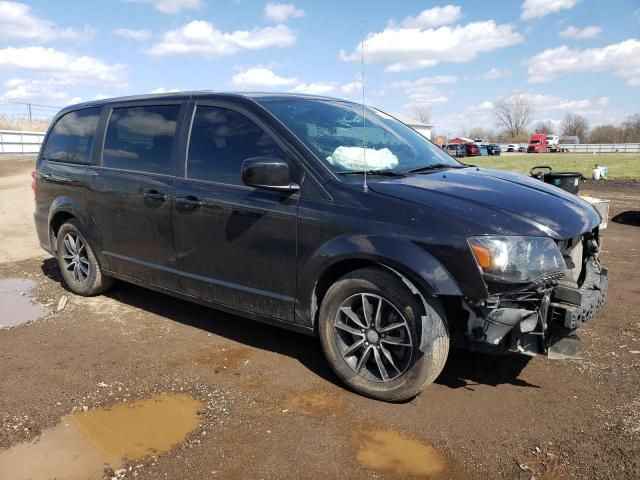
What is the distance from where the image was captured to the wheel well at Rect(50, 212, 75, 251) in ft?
18.7

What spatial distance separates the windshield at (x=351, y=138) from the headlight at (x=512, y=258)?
3.46ft

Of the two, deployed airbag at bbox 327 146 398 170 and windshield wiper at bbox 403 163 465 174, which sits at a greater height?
deployed airbag at bbox 327 146 398 170

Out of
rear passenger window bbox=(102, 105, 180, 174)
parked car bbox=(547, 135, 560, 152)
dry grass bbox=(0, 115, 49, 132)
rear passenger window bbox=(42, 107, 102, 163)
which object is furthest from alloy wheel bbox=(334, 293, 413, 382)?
parked car bbox=(547, 135, 560, 152)

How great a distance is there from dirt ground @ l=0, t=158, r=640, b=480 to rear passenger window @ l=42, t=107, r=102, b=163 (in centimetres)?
156

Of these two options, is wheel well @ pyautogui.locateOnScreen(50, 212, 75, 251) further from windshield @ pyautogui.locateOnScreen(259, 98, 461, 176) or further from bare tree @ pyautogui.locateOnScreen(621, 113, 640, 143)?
bare tree @ pyautogui.locateOnScreen(621, 113, 640, 143)

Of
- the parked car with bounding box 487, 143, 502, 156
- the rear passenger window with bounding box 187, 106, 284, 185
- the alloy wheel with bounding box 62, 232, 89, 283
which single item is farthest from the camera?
the parked car with bounding box 487, 143, 502, 156

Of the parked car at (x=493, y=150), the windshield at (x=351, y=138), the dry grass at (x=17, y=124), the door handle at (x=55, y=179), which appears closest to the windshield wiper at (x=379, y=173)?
the windshield at (x=351, y=138)

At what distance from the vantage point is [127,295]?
5863mm

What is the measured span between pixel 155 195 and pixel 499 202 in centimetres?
270

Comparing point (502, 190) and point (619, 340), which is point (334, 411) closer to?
point (502, 190)

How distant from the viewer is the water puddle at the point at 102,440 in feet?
9.32

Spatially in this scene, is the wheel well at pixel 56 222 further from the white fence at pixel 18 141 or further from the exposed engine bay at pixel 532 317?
the white fence at pixel 18 141

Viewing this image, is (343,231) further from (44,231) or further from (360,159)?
(44,231)

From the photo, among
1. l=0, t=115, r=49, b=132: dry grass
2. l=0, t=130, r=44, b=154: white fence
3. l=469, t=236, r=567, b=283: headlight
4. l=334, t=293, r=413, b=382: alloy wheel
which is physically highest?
l=0, t=115, r=49, b=132: dry grass
